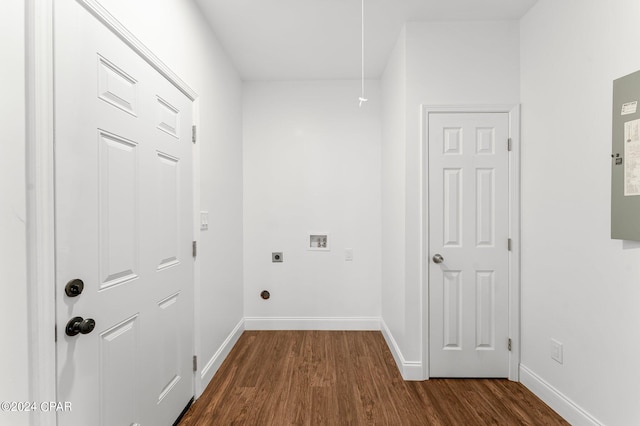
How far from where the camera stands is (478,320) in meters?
2.44

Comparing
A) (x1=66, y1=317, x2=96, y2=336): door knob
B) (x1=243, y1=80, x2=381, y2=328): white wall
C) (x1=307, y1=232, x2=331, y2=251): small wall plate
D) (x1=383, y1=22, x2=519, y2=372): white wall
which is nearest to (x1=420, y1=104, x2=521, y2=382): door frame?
(x1=383, y1=22, x2=519, y2=372): white wall

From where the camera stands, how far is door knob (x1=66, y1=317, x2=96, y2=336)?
1.11 metres

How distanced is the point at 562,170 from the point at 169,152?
2463 mm

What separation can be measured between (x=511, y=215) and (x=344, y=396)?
1841 mm

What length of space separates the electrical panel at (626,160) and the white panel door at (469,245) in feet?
2.53

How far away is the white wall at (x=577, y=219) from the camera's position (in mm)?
1629

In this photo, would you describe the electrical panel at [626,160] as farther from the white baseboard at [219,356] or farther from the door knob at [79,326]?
the white baseboard at [219,356]

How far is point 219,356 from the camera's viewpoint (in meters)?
2.62

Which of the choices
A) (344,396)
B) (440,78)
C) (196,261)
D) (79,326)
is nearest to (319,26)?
(440,78)

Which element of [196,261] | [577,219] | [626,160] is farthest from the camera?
[196,261]

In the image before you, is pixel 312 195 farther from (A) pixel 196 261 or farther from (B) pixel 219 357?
(B) pixel 219 357

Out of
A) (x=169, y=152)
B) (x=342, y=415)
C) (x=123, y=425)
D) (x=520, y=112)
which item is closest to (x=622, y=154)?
(x=520, y=112)

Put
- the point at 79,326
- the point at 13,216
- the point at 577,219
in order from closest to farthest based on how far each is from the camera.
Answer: the point at 13,216
the point at 79,326
the point at 577,219

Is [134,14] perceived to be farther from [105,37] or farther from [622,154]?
[622,154]
